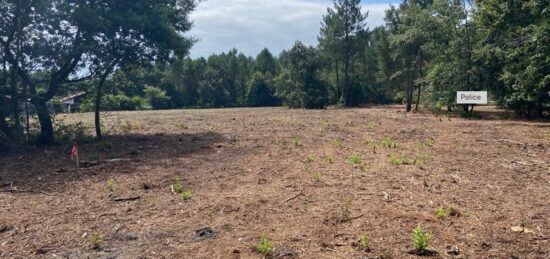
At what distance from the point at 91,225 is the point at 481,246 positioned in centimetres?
500

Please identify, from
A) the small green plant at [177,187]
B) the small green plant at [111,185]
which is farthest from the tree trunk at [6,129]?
the small green plant at [177,187]

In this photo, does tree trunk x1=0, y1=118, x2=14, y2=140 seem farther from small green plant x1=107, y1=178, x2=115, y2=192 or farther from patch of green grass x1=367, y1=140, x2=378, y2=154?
patch of green grass x1=367, y1=140, x2=378, y2=154

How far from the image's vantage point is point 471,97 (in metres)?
27.0

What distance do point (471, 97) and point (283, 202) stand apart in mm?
23751

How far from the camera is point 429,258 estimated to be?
179 inches

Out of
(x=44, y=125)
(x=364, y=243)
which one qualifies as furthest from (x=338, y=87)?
(x=364, y=243)

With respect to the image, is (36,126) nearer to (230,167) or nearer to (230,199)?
(230,167)

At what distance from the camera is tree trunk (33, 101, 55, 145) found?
14430 mm

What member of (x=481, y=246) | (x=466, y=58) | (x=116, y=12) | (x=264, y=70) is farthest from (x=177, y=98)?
(x=481, y=246)

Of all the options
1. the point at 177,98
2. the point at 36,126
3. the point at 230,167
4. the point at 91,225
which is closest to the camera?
the point at 91,225

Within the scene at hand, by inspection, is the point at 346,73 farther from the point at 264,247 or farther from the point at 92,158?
the point at 264,247

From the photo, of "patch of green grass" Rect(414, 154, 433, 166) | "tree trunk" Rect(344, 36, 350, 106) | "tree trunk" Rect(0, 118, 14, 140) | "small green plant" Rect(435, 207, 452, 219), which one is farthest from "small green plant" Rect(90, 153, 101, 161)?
"tree trunk" Rect(344, 36, 350, 106)

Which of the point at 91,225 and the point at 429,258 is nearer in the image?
the point at 429,258

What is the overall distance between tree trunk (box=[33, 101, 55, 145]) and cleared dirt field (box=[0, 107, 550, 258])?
1.90m
